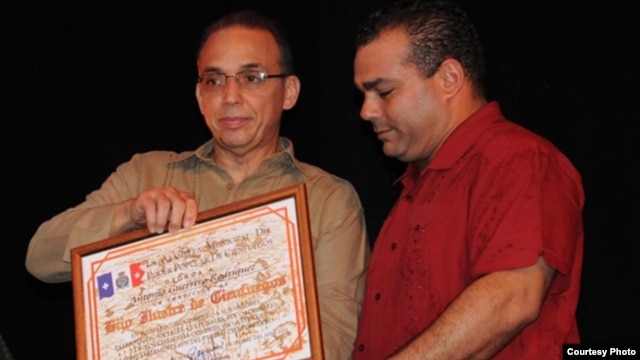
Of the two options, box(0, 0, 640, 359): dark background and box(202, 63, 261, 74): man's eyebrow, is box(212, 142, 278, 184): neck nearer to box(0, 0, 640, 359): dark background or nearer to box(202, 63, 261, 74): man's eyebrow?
box(202, 63, 261, 74): man's eyebrow

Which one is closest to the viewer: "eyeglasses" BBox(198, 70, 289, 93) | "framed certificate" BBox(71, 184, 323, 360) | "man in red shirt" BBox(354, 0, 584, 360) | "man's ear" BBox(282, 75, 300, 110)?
"man in red shirt" BBox(354, 0, 584, 360)

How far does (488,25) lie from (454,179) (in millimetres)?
1134

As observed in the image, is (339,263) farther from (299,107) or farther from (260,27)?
(299,107)

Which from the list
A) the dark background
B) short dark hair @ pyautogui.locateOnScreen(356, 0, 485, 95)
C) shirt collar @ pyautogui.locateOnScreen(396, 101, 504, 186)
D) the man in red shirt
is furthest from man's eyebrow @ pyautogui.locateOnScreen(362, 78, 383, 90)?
the dark background

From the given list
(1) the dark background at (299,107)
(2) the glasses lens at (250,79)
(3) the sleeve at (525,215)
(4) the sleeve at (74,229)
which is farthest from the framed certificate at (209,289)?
(1) the dark background at (299,107)

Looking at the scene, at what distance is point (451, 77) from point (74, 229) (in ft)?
3.87

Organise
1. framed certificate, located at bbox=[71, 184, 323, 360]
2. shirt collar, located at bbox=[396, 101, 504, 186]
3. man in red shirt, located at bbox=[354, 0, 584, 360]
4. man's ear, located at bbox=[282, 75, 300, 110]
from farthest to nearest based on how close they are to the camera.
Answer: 1. man's ear, located at bbox=[282, 75, 300, 110]
2. shirt collar, located at bbox=[396, 101, 504, 186]
3. framed certificate, located at bbox=[71, 184, 323, 360]
4. man in red shirt, located at bbox=[354, 0, 584, 360]

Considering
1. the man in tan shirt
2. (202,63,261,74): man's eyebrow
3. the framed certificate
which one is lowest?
the framed certificate

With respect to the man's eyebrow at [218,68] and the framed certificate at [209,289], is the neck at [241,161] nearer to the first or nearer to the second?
the man's eyebrow at [218,68]

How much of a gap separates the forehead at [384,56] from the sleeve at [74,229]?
0.78 m

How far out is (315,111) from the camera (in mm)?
4125

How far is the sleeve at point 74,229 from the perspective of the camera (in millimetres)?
3053

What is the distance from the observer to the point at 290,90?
133 inches

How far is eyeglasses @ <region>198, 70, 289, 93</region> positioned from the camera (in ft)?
10.6
